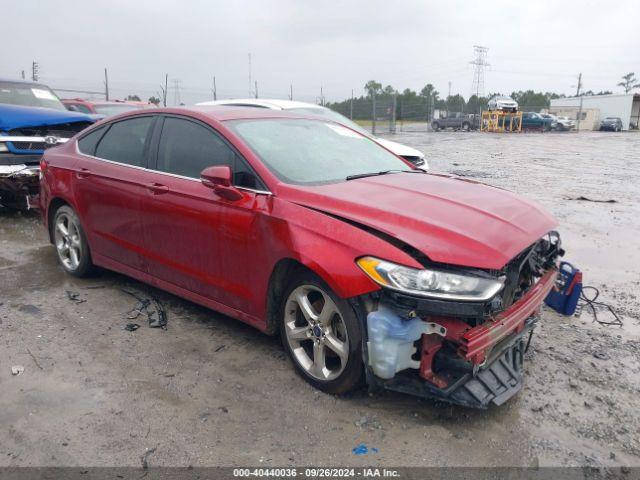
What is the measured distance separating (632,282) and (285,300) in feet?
12.3

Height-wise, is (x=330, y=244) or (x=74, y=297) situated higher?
(x=330, y=244)

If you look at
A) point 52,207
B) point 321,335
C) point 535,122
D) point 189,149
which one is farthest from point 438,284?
point 535,122

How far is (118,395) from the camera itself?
10.4 feet

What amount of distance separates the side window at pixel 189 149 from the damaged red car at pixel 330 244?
12 mm

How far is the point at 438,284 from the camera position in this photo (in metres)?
2.68

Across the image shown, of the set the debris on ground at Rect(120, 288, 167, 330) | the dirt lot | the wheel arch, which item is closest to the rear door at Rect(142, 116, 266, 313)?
the debris on ground at Rect(120, 288, 167, 330)

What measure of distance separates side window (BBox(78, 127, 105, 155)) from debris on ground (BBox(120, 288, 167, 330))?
140 cm

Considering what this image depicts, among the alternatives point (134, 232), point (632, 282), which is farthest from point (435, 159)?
point (134, 232)

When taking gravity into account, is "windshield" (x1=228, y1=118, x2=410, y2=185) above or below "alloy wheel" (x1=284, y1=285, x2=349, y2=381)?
above

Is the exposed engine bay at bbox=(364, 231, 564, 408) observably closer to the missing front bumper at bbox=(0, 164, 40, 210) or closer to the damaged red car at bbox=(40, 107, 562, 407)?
the damaged red car at bbox=(40, 107, 562, 407)

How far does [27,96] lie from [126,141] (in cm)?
570

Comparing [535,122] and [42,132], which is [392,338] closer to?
[42,132]

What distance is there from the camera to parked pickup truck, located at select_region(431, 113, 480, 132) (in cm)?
4131

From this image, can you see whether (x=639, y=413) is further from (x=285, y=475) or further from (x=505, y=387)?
(x=285, y=475)
